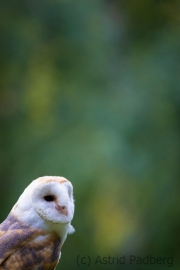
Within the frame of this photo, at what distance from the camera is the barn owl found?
2.49 meters

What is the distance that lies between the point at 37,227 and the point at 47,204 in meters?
0.09

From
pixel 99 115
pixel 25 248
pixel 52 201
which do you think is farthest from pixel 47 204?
pixel 99 115

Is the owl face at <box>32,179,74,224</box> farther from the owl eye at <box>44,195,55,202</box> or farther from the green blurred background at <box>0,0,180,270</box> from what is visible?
the green blurred background at <box>0,0,180,270</box>

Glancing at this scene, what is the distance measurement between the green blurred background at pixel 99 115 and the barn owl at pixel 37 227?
3.42 meters

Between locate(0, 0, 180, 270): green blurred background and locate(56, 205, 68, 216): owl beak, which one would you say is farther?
locate(0, 0, 180, 270): green blurred background

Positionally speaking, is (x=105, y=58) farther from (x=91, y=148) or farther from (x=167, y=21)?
(x=91, y=148)

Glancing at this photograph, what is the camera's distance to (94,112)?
6.78 meters

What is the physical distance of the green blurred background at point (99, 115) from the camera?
20.6ft

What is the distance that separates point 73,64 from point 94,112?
2.23 feet

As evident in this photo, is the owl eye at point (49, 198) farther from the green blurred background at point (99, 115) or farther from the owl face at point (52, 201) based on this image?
the green blurred background at point (99, 115)

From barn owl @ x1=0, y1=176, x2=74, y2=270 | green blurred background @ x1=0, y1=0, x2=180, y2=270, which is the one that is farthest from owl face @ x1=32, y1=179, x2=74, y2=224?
green blurred background @ x1=0, y1=0, x2=180, y2=270

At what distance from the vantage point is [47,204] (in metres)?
2.56

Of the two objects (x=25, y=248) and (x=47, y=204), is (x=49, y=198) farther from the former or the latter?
(x=25, y=248)

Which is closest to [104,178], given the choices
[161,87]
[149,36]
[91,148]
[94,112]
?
[91,148]
